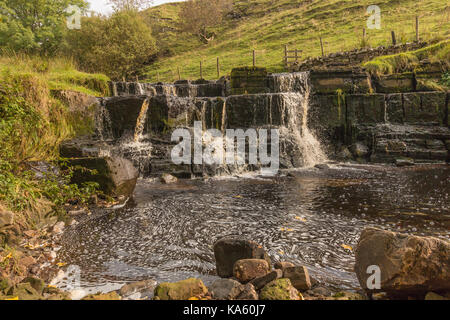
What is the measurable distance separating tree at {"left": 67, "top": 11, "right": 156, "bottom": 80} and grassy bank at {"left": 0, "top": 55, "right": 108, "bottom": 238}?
43.3ft

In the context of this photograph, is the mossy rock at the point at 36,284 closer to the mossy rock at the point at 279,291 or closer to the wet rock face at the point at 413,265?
the mossy rock at the point at 279,291

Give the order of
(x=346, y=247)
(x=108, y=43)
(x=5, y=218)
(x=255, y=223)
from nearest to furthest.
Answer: (x=5, y=218)
(x=346, y=247)
(x=255, y=223)
(x=108, y=43)

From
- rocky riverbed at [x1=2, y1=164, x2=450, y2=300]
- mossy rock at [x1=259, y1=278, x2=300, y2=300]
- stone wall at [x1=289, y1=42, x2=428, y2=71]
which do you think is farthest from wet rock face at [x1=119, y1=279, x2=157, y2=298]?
stone wall at [x1=289, y1=42, x2=428, y2=71]

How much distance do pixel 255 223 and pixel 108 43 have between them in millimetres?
26331

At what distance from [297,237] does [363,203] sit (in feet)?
8.54

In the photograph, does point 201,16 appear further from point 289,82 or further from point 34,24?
point 289,82

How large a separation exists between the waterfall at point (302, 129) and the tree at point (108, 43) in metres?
19.4

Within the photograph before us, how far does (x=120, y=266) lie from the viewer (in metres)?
3.85

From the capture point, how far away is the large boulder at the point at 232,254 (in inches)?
139

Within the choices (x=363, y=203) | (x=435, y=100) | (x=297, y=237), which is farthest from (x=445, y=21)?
(x=297, y=237)

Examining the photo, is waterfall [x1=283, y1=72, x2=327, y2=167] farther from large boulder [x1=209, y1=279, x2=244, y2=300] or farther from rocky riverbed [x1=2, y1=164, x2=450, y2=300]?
large boulder [x1=209, y1=279, x2=244, y2=300]

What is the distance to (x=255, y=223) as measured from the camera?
17.6ft

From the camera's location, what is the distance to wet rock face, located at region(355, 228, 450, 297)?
253 centimetres

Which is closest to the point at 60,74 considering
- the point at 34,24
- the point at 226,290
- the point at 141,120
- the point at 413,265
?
the point at 141,120
